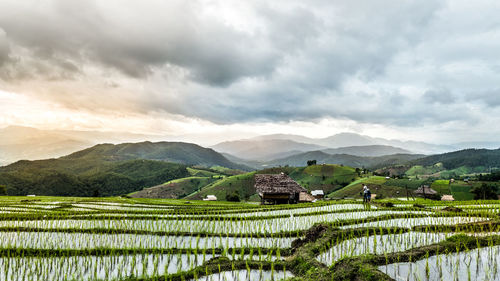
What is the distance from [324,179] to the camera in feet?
537

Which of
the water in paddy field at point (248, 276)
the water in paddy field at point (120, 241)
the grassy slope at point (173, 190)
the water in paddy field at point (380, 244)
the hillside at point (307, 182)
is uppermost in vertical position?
the water in paddy field at point (380, 244)

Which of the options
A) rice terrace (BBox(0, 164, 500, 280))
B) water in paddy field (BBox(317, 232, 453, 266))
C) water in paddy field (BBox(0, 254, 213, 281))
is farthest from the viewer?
water in paddy field (BBox(317, 232, 453, 266))

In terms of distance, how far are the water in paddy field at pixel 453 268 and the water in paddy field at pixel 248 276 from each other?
301cm

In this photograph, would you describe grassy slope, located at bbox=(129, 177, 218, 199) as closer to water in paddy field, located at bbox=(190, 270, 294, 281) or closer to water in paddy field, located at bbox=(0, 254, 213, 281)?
water in paddy field, located at bbox=(0, 254, 213, 281)

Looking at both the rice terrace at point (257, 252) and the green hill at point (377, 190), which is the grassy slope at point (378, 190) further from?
the rice terrace at point (257, 252)

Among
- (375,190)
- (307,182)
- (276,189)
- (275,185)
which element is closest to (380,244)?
(276,189)

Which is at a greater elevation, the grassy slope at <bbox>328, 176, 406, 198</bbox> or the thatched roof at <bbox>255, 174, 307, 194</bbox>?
the thatched roof at <bbox>255, 174, 307, 194</bbox>

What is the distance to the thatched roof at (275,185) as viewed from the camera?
3604 cm

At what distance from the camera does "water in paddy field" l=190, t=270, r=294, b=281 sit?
712 cm

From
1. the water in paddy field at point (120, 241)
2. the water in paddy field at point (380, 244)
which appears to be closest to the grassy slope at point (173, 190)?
the water in paddy field at point (120, 241)

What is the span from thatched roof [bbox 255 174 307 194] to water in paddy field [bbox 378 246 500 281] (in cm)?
2847

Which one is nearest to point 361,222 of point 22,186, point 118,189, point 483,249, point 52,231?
point 483,249

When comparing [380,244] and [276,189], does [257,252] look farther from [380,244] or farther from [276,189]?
[276,189]

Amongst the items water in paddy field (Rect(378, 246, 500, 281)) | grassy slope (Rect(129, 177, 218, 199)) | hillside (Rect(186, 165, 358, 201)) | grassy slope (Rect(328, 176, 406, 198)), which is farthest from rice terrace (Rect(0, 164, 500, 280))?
grassy slope (Rect(129, 177, 218, 199))
